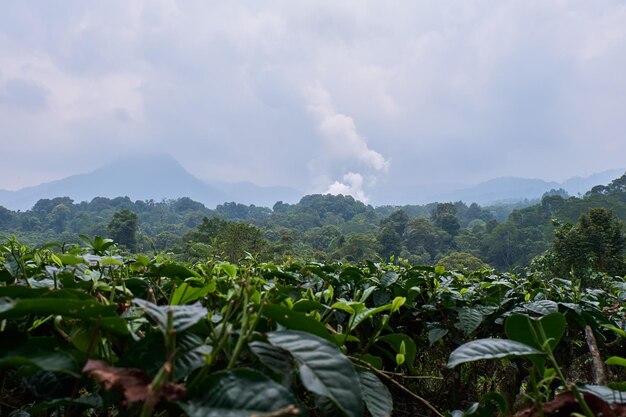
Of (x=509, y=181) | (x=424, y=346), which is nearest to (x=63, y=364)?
(x=424, y=346)

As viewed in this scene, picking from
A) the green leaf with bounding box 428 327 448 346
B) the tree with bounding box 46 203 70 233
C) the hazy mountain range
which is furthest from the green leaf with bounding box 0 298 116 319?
the hazy mountain range

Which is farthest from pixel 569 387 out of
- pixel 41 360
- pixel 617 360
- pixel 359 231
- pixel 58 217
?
pixel 58 217

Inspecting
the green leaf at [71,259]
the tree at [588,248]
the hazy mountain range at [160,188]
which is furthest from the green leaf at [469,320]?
the hazy mountain range at [160,188]

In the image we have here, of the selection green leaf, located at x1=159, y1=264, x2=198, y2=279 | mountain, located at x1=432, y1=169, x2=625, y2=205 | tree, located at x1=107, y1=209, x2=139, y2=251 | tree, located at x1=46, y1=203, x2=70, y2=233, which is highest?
mountain, located at x1=432, y1=169, x2=625, y2=205

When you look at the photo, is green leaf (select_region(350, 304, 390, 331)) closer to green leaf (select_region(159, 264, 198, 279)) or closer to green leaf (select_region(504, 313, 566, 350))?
green leaf (select_region(504, 313, 566, 350))

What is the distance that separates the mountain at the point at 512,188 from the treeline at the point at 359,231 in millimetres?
98064

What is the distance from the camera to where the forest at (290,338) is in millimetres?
363

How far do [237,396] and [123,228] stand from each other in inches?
1270

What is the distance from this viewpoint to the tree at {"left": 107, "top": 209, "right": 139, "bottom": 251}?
29.4 metres

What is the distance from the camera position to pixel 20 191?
160 m

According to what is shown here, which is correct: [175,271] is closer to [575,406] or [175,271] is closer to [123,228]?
[575,406]

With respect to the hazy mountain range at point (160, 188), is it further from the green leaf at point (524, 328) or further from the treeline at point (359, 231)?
the green leaf at point (524, 328)

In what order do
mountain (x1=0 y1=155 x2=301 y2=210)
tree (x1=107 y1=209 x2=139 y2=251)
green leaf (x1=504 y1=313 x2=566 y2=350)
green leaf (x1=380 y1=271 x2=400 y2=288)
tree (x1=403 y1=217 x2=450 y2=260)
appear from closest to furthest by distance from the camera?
green leaf (x1=504 y1=313 x2=566 y2=350) → green leaf (x1=380 y1=271 x2=400 y2=288) → tree (x1=107 y1=209 x2=139 y2=251) → tree (x1=403 y1=217 x2=450 y2=260) → mountain (x1=0 y1=155 x2=301 y2=210)

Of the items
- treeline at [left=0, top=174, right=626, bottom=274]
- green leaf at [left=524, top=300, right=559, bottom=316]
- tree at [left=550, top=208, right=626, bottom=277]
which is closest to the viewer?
green leaf at [left=524, top=300, right=559, bottom=316]
